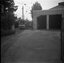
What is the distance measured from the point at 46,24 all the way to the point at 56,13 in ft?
11.7

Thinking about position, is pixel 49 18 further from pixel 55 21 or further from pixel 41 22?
pixel 41 22

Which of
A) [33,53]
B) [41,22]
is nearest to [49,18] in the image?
[41,22]

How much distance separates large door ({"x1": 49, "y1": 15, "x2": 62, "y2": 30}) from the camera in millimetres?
33031

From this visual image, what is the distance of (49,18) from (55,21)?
64.3 inches

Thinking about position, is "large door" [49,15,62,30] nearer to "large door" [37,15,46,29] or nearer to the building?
the building

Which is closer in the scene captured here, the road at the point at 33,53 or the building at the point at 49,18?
the road at the point at 33,53

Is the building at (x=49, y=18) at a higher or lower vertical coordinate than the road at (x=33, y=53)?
higher

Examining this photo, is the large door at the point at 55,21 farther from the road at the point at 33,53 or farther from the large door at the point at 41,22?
the road at the point at 33,53

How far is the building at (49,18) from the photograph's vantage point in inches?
1281

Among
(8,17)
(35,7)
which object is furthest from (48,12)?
(35,7)

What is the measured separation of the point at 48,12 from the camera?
3325cm

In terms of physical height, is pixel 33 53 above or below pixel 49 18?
below

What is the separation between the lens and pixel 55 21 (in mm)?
33094

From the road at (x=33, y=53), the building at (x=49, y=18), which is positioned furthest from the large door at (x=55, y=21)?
the road at (x=33, y=53)
